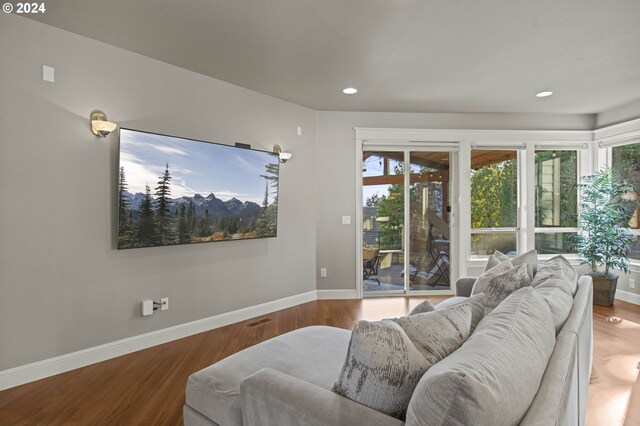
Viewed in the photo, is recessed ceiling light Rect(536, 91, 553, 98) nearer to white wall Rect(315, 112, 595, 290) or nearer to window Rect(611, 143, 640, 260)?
white wall Rect(315, 112, 595, 290)

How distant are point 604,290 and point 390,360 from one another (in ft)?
15.8

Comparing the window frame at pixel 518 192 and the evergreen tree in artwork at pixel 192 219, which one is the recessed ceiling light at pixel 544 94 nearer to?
the window frame at pixel 518 192

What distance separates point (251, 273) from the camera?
4.26 meters

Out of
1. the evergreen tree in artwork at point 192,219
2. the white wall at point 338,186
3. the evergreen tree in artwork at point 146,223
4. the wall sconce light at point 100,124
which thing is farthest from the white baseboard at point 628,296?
the wall sconce light at point 100,124

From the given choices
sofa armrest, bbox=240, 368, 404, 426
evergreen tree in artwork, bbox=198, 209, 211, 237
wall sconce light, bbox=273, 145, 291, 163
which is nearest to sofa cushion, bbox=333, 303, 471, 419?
sofa armrest, bbox=240, 368, 404, 426

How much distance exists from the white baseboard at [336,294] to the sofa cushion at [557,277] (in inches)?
112

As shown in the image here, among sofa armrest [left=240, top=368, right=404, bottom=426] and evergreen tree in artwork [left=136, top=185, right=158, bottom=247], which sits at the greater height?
evergreen tree in artwork [left=136, top=185, right=158, bottom=247]

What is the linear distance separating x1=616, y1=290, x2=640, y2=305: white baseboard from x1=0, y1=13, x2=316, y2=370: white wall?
16.2 feet

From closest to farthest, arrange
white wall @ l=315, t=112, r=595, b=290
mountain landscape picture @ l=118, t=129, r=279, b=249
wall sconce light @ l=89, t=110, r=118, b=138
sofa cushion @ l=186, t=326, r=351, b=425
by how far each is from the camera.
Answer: sofa cushion @ l=186, t=326, r=351, b=425, wall sconce light @ l=89, t=110, r=118, b=138, mountain landscape picture @ l=118, t=129, r=279, b=249, white wall @ l=315, t=112, r=595, b=290

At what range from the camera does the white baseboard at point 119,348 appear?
103 inches

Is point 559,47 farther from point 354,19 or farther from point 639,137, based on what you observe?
point 639,137

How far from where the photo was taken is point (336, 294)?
5.11m

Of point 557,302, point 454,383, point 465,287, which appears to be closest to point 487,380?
point 454,383

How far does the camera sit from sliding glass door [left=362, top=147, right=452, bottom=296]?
5.32 metres
